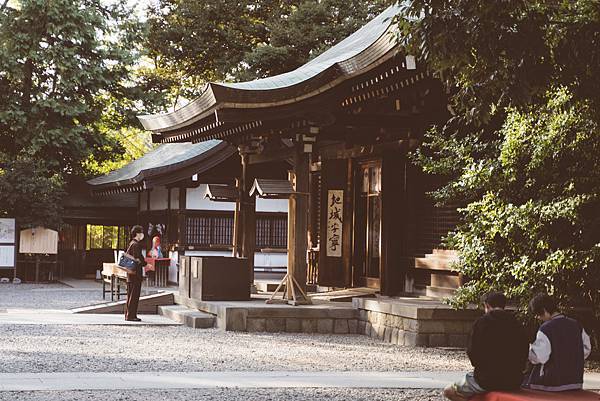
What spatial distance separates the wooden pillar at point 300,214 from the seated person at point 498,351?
9058 millimetres

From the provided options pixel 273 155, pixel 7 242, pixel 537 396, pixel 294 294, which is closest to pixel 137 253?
pixel 294 294

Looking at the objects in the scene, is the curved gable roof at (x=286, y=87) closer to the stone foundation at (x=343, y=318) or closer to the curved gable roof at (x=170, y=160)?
the stone foundation at (x=343, y=318)

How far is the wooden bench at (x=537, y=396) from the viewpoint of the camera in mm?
7262

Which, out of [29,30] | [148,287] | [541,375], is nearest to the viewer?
[541,375]

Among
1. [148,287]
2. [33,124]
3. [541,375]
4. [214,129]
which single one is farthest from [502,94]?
[33,124]

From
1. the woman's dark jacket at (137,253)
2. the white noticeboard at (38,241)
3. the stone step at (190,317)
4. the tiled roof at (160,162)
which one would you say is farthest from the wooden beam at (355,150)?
→ the white noticeboard at (38,241)

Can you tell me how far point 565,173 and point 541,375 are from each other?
4.53 metres

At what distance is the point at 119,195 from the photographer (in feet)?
116

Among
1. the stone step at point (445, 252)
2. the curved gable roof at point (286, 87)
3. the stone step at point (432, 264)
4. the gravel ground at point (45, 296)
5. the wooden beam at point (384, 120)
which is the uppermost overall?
the curved gable roof at point (286, 87)

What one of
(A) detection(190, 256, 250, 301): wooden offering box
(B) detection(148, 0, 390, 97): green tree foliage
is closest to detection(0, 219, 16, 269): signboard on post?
(B) detection(148, 0, 390, 97): green tree foliage

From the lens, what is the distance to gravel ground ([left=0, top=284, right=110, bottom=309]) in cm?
2189

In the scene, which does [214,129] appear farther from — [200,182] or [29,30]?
[29,30]

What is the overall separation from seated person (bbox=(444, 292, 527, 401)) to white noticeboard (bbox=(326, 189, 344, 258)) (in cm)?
1240

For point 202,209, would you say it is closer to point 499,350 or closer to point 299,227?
point 299,227
